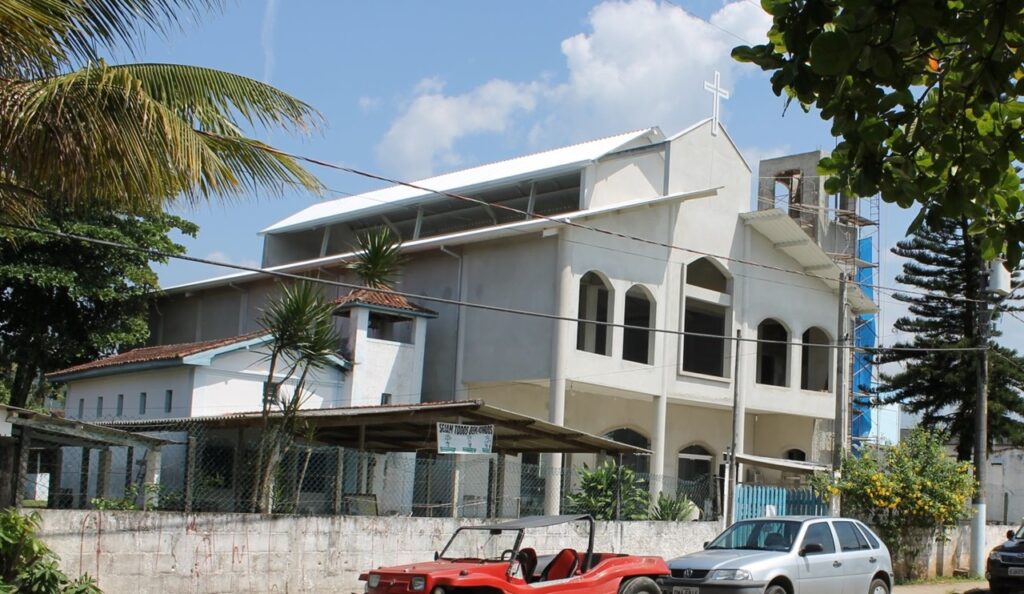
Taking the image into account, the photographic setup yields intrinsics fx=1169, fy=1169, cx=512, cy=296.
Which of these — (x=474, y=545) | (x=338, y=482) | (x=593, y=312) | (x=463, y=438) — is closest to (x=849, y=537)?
(x=474, y=545)

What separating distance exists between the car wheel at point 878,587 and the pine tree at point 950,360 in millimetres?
21893

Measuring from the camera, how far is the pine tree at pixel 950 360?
38.1 m

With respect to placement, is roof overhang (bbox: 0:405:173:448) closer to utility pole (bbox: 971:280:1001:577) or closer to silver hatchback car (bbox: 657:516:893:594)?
silver hatchback car (bbox: 657:516:893:594)

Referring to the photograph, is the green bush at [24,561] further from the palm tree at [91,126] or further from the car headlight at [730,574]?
the car headlight at [730,574]

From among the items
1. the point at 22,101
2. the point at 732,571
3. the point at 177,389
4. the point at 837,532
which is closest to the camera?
the point at 22,101

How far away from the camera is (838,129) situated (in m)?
6.44

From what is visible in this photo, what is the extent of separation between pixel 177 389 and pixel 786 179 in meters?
21.7

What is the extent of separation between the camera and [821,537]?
54.5 feet

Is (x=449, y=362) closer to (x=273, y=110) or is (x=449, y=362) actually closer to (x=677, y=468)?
(x=677, y=468)

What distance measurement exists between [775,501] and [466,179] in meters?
13.9

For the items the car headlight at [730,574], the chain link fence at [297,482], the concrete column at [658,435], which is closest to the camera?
the car headlight at [730,574]

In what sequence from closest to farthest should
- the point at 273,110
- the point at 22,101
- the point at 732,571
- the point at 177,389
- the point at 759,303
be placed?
the point at 22,101 < the point at 273,110 < the point at 732,571 < the point at 177,389 < the point at 759,303

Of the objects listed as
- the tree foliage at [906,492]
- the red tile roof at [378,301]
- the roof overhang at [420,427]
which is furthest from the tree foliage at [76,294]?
the tree foliage at [906,492]

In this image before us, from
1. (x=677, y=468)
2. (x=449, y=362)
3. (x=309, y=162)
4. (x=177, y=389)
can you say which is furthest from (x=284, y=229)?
(x=309, y=162)
